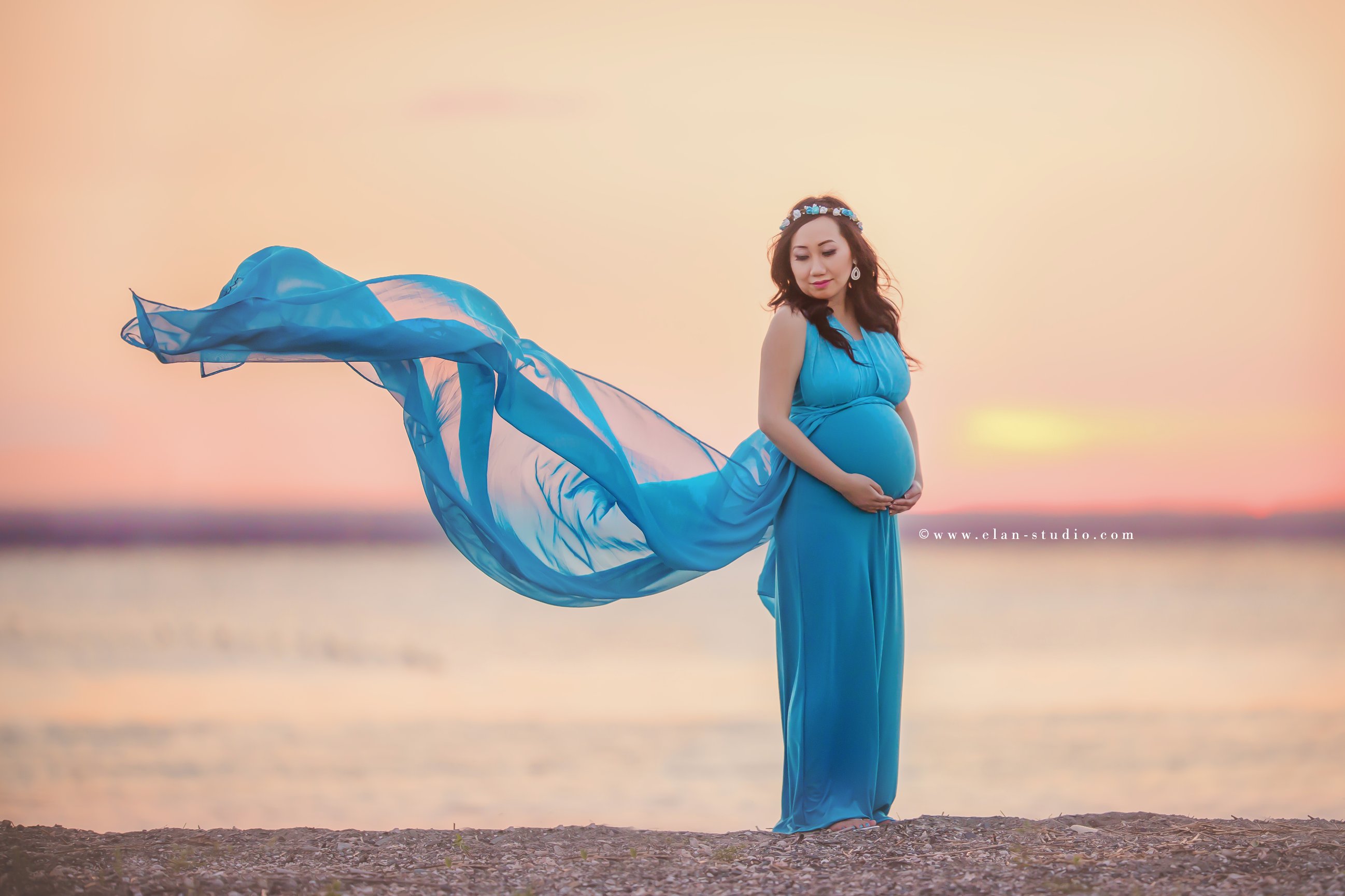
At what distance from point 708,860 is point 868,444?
1.38 meters

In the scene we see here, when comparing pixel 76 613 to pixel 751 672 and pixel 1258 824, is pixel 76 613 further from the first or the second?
pixel 1258 824

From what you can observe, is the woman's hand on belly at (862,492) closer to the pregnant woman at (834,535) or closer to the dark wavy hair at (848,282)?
the pregnant woman at (834,535)

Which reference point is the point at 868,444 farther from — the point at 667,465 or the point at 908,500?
the point at 667,465

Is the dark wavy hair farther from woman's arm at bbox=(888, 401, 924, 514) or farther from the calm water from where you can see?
the calm water

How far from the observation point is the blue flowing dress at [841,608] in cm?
364

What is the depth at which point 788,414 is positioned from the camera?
371 centimetres

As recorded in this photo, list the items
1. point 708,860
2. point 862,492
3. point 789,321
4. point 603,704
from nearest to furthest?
point 708,860 < point 862,492 < point 789,321 < point 603,704

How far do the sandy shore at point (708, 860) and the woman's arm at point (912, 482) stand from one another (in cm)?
102

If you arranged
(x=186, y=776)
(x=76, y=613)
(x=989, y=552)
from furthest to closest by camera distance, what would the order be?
(x=989, y=552)
(x=76, y=613)
(x=186, y=776)

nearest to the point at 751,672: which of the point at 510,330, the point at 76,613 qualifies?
the point at 510,330

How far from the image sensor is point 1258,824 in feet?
12.4

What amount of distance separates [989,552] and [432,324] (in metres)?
11.9

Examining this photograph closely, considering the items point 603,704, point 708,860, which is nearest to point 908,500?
point 708,860

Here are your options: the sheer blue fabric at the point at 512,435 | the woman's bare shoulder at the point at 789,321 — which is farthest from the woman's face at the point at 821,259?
the sheer blue fabric at the point at 512,435
